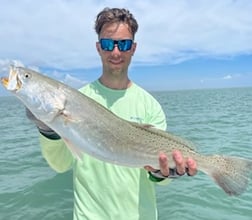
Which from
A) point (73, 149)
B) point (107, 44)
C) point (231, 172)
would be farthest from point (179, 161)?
point (107, 44)

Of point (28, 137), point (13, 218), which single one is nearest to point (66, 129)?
point (13, 218)

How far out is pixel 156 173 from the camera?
11.0 ft

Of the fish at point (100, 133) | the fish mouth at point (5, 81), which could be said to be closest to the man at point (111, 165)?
the fish at point (100, 133)

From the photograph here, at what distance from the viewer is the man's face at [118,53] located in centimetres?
358

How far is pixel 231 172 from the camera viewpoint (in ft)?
10.9

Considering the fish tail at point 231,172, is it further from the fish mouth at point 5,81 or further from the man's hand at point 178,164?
the fish mouth at point 5,81

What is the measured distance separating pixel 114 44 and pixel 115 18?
25 centimetres

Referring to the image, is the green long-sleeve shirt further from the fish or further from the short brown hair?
the short brown hair

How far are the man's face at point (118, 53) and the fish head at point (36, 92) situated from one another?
0.66m

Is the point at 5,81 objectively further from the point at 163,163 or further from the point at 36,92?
the point at 163,163

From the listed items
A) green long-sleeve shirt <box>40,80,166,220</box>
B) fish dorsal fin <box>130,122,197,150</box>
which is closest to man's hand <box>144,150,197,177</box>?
fish dorsal fin <box>130,122,197,150</box>

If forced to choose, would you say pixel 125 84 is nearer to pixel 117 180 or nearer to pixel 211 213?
pixel 117 180

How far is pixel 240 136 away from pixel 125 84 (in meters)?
12.3

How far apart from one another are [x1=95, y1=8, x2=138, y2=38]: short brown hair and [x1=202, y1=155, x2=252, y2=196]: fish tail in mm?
1352
